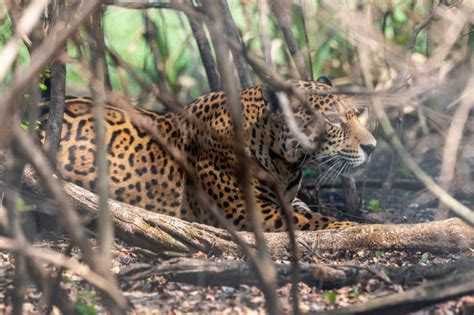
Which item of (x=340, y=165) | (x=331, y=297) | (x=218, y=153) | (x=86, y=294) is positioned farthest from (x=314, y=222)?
(x=86, y=294)

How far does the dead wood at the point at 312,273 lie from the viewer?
562cm

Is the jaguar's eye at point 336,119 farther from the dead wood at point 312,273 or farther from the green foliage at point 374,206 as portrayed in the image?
the dead wood at point 312,273

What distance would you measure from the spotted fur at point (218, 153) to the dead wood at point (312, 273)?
6.36 feet

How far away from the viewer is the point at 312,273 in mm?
5652

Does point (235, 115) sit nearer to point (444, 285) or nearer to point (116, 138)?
point (444, 285)

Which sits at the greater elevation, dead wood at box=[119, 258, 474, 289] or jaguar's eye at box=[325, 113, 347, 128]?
jaguar's eye at box=[325, 113, 347, 128]

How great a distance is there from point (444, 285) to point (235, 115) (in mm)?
2168

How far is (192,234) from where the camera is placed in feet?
21.1

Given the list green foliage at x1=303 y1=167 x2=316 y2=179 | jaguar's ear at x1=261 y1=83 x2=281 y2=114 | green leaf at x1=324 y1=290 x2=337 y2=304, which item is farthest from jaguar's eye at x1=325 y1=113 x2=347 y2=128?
green leaf at x1=324 y1=290 x2=337 y2=304

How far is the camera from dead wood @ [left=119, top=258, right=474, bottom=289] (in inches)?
221

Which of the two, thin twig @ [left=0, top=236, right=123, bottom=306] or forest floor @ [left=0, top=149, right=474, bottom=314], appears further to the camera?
forest floor @ [left=0, top=149, right=474, bottom=314]

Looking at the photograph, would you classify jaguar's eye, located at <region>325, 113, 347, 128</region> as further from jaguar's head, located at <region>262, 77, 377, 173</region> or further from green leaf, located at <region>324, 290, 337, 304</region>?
green leaf, located at <region>324, 290, 337, 304</region>

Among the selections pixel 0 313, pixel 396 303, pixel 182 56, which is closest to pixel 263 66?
pixel 396 303

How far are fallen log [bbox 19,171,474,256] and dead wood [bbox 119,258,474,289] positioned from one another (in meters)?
0.64
